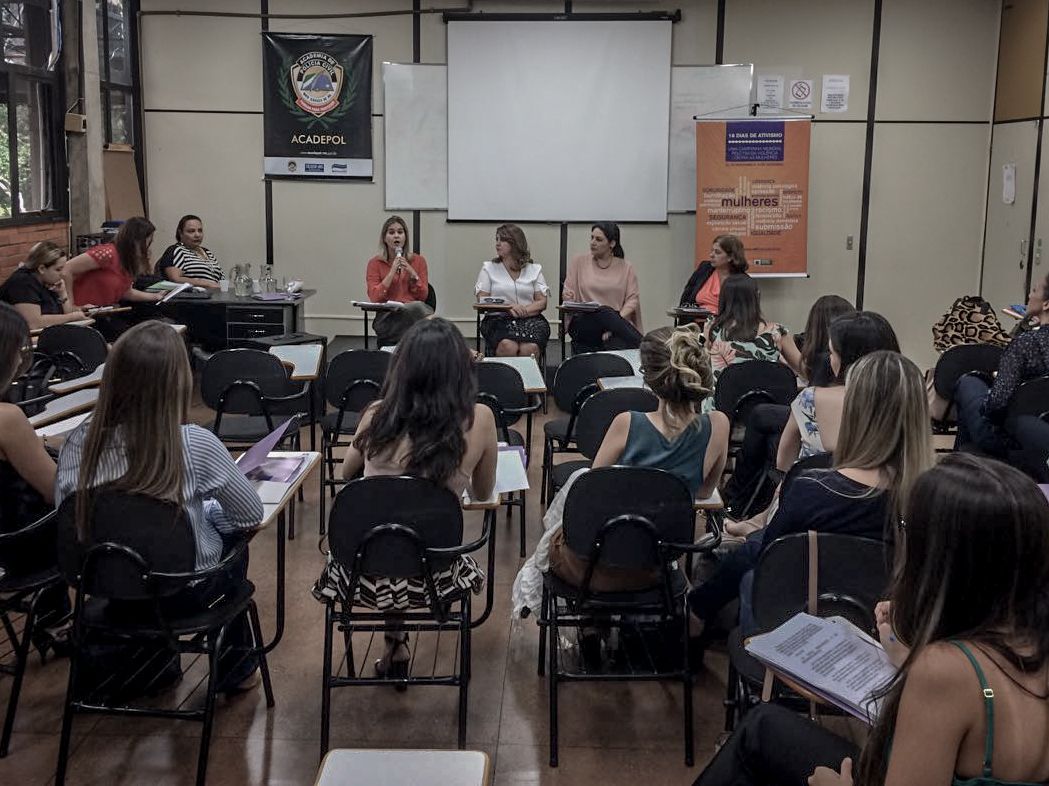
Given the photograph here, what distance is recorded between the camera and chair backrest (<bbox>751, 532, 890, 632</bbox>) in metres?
2.45

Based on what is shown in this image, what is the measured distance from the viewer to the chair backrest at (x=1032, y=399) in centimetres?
419

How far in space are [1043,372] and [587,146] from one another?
4928mm

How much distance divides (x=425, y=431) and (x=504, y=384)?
1.91 m

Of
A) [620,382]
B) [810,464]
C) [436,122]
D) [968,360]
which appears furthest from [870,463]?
[436,122]

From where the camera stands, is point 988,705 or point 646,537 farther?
point 646,537

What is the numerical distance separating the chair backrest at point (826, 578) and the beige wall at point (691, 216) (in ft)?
21.0

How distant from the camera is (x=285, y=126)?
865 centimetres

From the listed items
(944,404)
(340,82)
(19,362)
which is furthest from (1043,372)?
(340,82)

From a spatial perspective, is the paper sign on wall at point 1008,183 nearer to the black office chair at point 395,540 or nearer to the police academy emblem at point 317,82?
the police academy emblem at point 317,82

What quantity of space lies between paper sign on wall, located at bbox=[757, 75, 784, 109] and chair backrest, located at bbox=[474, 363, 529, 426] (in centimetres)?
463

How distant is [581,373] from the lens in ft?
16.7

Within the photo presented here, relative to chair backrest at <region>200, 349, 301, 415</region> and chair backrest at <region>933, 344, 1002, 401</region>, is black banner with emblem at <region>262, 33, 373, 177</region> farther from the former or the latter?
chair backrest at <region>933, 344, 1002, 401</region>

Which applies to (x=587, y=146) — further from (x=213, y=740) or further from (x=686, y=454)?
(x=213, y=740)

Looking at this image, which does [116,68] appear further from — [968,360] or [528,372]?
[968,360]
